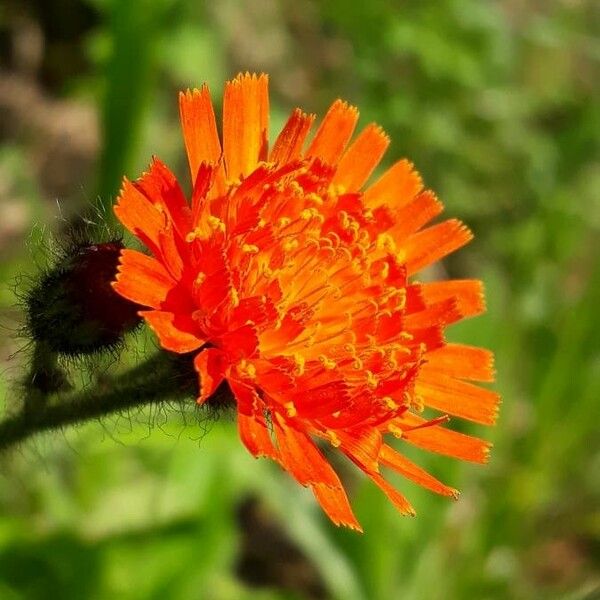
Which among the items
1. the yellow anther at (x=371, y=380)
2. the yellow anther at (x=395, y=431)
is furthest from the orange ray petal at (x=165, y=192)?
the yellow anther at (x=395, y=431)

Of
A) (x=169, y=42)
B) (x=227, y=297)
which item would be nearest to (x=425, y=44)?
(x=169, y=42)

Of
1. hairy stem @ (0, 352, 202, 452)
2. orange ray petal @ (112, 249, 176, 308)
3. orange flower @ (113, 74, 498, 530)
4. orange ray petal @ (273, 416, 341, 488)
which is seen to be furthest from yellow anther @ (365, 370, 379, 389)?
orange ray petal @ (112, 249, 176, 308)

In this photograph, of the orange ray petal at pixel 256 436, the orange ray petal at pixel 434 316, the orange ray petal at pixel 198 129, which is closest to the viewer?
the orange ray petal at pixel 256 436

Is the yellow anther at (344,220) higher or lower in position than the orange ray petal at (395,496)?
higher

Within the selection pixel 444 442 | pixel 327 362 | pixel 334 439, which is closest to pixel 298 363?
pixel 327 362

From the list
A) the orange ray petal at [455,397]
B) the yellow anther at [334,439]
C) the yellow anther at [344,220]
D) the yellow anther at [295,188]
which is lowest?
the orange ray petal at [455,397]

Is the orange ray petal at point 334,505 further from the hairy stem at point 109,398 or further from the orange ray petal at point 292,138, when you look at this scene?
the orange ray petal at point 292,138

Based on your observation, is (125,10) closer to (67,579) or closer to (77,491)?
(77,491)
